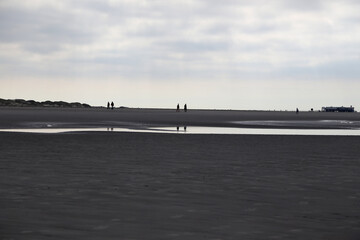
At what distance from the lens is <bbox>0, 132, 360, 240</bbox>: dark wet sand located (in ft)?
36.2

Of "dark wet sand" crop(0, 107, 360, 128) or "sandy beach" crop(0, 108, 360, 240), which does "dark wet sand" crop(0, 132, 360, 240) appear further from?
"dark wet sand" crop(0, 107, 360, 128)

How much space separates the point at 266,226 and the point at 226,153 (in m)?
16.4

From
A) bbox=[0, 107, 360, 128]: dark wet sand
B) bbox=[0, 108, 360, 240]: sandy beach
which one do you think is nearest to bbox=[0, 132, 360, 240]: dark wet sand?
bbox=[0, 108, 360, 240]: sandy beach

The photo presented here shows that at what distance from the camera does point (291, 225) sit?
11508 millimetres

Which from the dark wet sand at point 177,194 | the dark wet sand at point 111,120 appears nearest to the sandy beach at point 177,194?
the dark wet sand at point 177,194

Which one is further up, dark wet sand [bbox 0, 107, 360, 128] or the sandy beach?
dark wet sand [bbox 0, 107, 360, 128]

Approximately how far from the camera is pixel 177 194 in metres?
15.3

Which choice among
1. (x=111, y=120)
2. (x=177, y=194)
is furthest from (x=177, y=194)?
(x=111, y=120)

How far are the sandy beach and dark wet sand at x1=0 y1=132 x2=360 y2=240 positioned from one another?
0.07 feet

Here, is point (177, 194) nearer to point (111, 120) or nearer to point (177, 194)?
point (177, 194)

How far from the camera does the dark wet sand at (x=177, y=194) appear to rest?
1103 centimetres

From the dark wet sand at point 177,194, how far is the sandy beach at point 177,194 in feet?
0.07

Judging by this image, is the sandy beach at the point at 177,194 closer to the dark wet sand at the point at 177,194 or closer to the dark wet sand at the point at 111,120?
the dark wet sand at the point at 177,194

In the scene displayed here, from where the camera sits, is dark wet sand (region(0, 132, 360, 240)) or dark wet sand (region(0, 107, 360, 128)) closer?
dark wet sand (region(0, 132, 360, 240))
